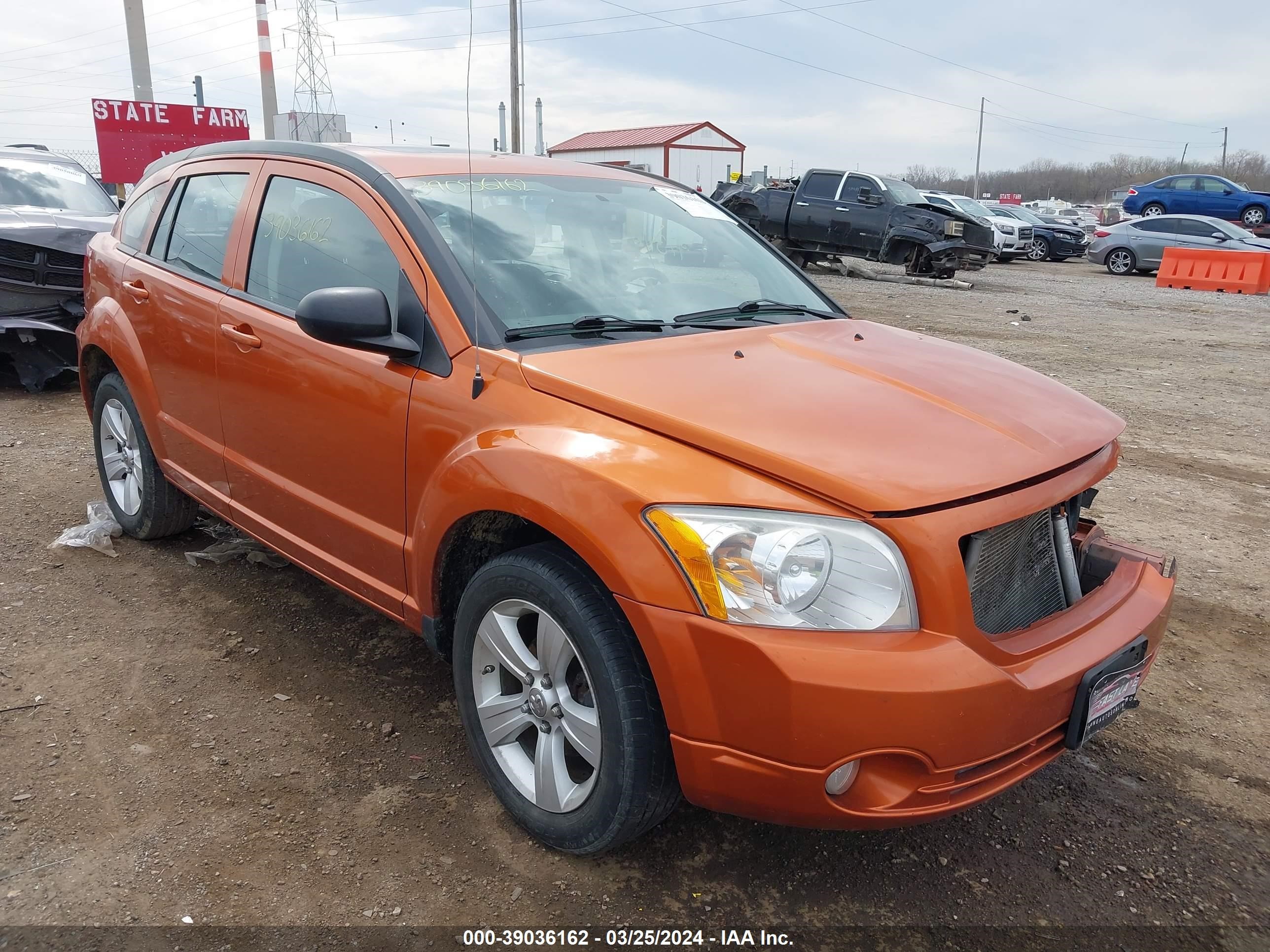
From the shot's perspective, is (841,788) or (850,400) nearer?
(841,788)

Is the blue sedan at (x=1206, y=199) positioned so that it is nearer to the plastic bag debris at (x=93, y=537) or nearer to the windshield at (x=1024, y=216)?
the windshield at (x=1024, y=216)

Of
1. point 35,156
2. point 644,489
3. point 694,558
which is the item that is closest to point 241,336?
point 644,489

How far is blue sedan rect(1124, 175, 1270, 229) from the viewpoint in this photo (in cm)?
2455

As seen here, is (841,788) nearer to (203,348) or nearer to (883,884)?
(883,884)

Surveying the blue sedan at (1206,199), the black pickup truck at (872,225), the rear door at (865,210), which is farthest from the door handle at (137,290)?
the blue sedan at (1206,199)

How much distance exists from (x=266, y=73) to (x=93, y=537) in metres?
29.3

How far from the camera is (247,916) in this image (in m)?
2.22

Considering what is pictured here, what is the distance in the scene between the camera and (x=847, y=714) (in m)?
1.86

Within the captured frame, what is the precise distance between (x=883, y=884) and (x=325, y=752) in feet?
5.50

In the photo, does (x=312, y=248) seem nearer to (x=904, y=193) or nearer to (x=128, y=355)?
(x=128, y=355)

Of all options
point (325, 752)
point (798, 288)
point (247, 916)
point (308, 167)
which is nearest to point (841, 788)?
point (247, 916)

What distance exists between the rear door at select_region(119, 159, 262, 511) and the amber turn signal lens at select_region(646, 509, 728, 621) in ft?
7.25

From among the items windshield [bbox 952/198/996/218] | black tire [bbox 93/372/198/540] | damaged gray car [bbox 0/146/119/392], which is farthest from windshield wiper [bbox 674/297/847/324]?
windshield [bbox 952/198/996/218]

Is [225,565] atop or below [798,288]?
below
